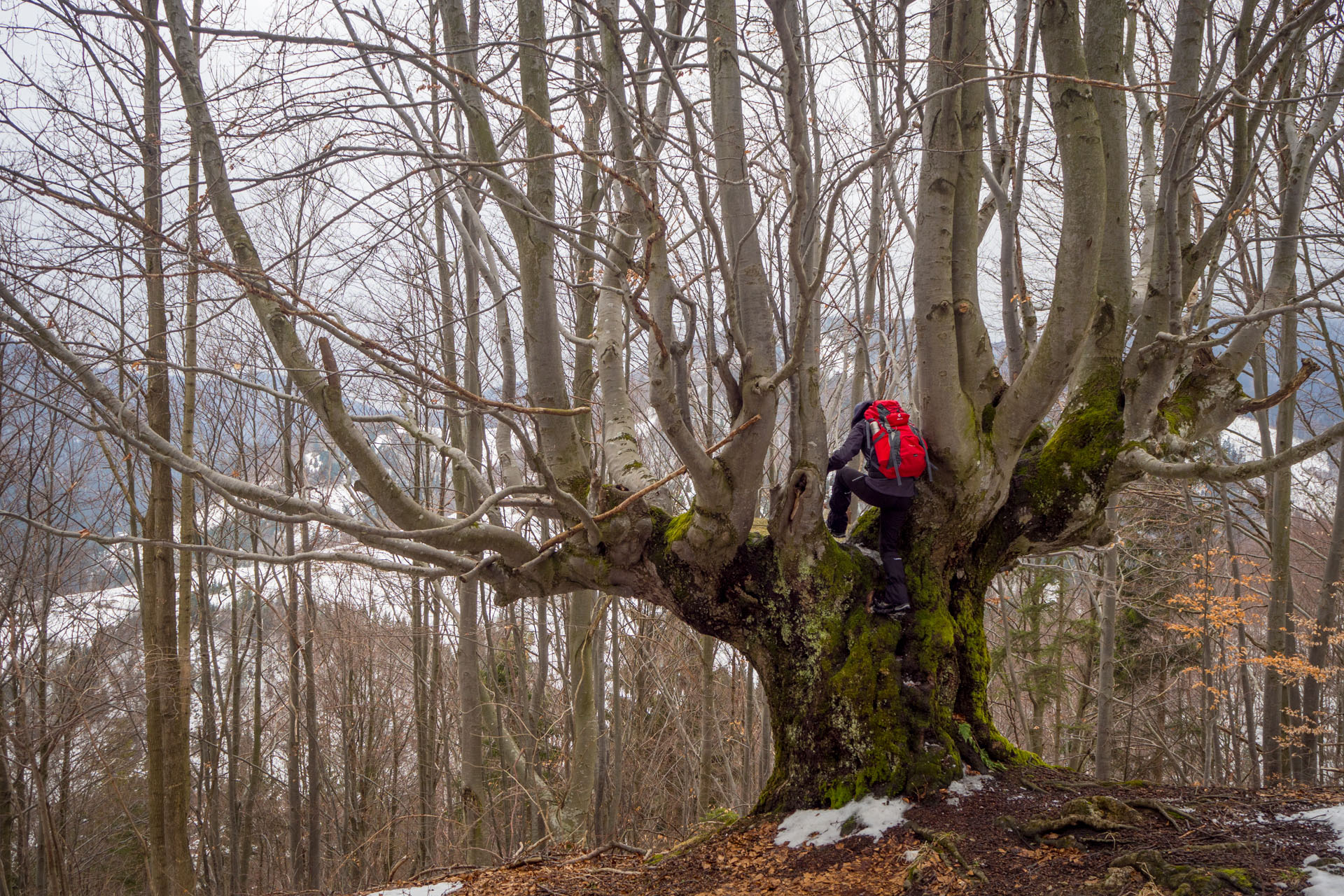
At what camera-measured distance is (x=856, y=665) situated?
3617 mm

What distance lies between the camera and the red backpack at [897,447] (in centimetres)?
363

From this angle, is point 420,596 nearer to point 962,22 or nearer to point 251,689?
point 251,689

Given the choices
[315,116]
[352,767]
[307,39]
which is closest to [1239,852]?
[315,116]

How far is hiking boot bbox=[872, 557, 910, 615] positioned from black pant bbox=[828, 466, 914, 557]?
6cm

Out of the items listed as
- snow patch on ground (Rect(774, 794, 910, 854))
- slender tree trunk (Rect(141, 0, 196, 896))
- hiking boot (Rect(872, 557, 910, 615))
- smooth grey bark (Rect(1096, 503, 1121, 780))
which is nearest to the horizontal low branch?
hiking boot (Rect(872, 557, 910, 615))

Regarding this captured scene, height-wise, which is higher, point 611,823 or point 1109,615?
point 1109,615

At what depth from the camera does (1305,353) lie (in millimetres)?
9109

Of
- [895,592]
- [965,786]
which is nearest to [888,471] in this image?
[895,592]

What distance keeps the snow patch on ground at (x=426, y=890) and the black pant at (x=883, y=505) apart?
2.84 metres

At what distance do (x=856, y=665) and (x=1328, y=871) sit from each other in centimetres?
178

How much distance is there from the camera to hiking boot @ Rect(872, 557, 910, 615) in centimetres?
374

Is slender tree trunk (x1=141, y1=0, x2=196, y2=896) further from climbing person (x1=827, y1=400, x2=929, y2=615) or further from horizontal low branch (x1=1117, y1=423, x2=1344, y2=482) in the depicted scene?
horizontal low branch (x1=1117, y1=423, x2=1344, y2=482)

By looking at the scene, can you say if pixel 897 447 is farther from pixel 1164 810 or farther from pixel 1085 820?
pixel 1164 810

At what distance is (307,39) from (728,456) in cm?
261
